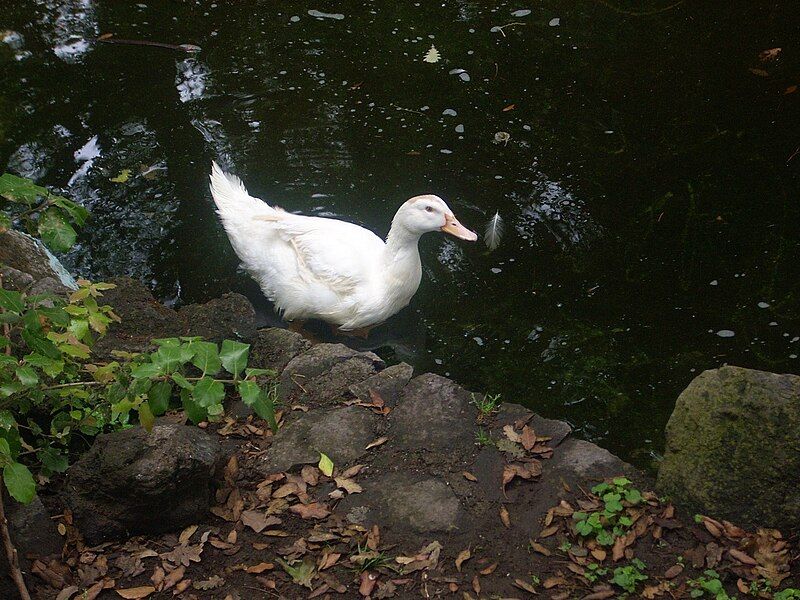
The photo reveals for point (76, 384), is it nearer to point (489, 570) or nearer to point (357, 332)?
point (489, 570)

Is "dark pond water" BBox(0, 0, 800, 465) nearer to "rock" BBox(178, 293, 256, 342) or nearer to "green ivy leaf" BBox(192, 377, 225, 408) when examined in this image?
"rock" BBox(178, 293, 256, 342)

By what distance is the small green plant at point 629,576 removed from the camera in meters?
2.91

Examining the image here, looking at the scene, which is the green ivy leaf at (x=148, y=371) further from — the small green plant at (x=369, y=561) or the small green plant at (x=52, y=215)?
the small green plant at (x=369, y=561)

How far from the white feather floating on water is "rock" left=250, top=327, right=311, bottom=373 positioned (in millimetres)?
1750

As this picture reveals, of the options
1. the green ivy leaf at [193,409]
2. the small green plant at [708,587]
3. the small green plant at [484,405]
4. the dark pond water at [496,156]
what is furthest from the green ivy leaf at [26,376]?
the dark pond water at [496,156]

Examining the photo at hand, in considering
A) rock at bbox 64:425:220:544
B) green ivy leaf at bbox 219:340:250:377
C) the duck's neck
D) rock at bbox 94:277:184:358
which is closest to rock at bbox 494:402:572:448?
rock at bbox 64:425:220:544

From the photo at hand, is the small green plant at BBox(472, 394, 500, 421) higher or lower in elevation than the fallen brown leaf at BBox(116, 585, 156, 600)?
higher

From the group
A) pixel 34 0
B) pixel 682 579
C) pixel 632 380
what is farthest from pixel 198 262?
pixel 34 0

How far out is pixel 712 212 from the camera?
5.52 m

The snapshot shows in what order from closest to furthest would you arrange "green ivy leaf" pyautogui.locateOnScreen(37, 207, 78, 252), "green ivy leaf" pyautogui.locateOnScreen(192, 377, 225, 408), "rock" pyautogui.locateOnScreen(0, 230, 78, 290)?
"green ivy leaf" pyautogui.locateOnScreen(192, 377, 225, 408) < "green ivy leaf" pyautogui.locateOnScreen(37, 207, 78, 252) < "rock" pyautogui.locateOnScreen(0, 230, 78, 290)

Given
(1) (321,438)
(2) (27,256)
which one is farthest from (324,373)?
(2) (27,256)

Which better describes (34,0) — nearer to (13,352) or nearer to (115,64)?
(115,64)

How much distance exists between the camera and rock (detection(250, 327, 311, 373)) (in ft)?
14.0

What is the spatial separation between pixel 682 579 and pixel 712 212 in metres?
3.27
